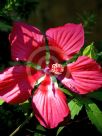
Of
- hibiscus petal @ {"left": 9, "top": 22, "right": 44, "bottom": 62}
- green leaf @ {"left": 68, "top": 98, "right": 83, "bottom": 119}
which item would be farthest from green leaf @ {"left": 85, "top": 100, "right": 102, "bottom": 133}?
hibiscus petal @ {"left": 9, "top": 22, "right": 44, "bottom": 62}

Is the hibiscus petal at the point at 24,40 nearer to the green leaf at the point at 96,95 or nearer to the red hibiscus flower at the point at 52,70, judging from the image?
the red hibiscus flower at the point at 52,70

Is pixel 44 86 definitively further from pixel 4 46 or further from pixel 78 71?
pixel 4 46

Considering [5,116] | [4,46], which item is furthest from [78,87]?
[4,46]

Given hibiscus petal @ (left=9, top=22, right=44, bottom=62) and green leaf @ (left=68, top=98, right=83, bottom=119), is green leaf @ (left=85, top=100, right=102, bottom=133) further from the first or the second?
hibiscus petal @ (left=9, top=22, right=44, bottom=62)

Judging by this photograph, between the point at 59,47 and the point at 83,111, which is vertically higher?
the point at 59,47

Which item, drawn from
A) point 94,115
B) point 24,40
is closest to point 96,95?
point 94,115

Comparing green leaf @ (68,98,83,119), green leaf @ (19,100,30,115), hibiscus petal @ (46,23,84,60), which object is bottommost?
green leaf @ (68,98,83,119)

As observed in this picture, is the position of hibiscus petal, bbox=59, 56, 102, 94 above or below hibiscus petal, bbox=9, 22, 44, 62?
below
